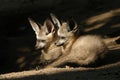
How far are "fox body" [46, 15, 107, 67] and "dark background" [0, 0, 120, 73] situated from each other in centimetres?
222

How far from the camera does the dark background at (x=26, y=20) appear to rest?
13656 millimetres

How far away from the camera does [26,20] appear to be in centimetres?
1744

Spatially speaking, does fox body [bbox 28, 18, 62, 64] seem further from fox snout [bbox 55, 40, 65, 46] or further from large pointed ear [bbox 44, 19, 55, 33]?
fox snout [bbox 55, 40, 65, 46]

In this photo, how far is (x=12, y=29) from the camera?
16.9m

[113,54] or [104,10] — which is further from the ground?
[104,10]

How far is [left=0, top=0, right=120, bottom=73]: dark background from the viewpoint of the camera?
1366cm

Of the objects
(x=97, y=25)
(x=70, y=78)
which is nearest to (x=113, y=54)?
(x=70, y=78)

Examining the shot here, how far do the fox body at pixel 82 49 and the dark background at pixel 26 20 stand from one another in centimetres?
222

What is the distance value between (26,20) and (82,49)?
26.9 ft

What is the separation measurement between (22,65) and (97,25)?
3401 mm

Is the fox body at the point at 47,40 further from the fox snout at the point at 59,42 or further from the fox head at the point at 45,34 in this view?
the fox snout at the point at 59,42

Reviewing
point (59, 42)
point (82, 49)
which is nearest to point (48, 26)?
point (59, 42)

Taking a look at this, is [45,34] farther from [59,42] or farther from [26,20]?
[26,20]

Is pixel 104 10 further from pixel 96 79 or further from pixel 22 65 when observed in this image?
pixel 96 79
